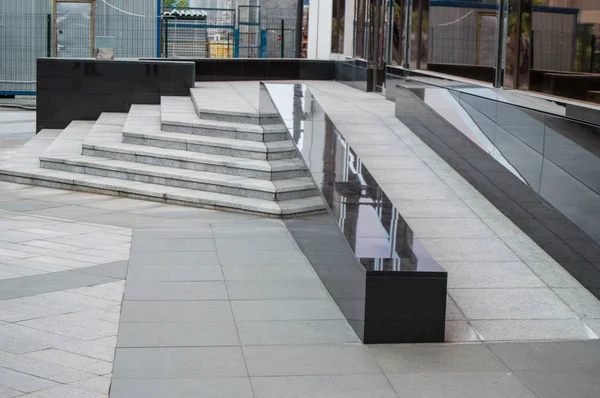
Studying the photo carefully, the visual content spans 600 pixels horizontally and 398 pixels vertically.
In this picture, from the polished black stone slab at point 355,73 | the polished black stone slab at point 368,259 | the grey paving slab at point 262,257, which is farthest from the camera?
the polished black stone slab at point 355,73

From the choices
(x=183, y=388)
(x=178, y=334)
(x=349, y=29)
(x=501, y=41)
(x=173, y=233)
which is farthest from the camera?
(x=349, y=29)

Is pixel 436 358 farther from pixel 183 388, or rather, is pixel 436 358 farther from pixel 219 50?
pixel 219 50

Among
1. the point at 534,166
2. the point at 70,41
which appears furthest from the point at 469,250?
the point at 70,41

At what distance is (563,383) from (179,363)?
7.61 ft

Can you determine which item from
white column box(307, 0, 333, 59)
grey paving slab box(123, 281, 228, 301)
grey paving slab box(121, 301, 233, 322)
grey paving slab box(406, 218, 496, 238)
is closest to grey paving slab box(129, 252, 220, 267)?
grey paving slab box(123, 281, 228, 301)

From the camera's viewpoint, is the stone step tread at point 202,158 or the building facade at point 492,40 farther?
the stone step tread at point 202,158

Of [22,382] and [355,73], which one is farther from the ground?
[355,73]

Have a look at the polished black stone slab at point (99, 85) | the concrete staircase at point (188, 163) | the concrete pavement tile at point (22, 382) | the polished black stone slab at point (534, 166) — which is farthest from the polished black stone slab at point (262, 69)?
the concrete pavement tile at point (22, 382)

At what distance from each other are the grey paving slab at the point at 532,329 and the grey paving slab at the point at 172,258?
291 centimetres

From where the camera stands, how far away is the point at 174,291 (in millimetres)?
7523

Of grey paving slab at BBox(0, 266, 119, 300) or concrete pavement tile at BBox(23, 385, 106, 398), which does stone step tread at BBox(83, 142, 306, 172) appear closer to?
grey paving slab at BBox(0, 266, 119, 300)

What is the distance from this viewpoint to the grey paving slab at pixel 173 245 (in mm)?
9055

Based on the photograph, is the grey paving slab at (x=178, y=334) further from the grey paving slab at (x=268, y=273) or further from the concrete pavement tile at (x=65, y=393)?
the grey paving slab at (x=268, y=273)

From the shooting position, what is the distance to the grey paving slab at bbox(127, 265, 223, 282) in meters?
7.93
